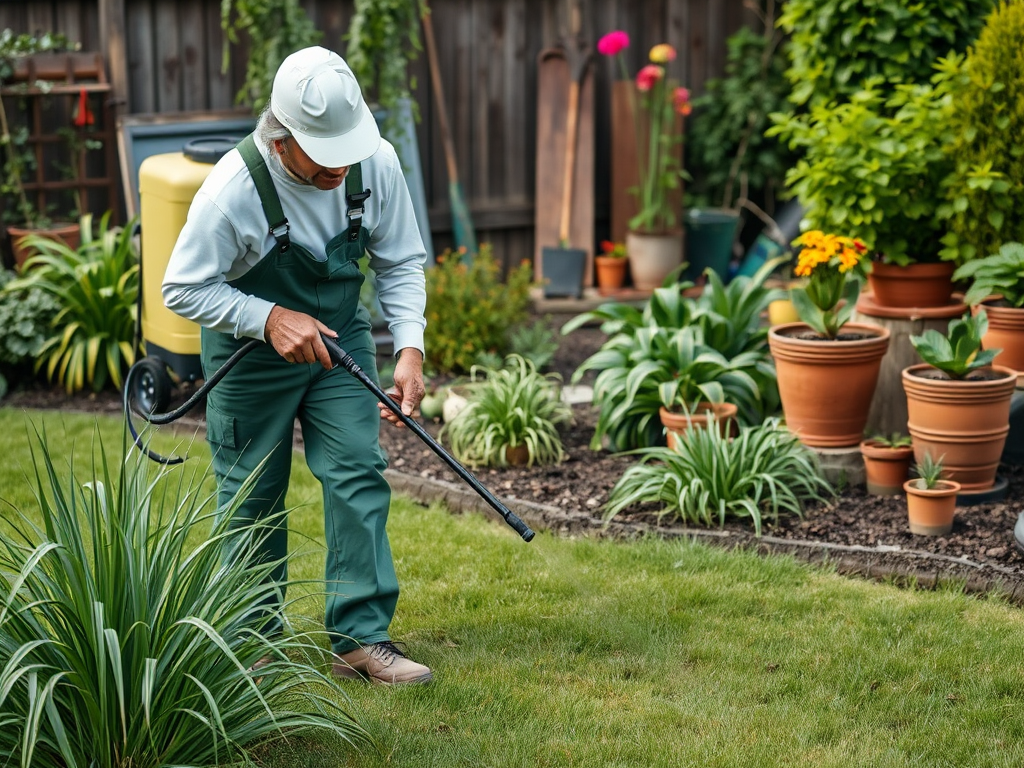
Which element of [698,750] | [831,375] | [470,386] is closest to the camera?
[698,750]

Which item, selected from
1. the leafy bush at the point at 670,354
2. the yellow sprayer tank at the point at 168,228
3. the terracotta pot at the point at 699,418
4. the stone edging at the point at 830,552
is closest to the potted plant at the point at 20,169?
the yellow sprayer tank at the point at 168,228

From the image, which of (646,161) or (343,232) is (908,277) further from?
(646,161)

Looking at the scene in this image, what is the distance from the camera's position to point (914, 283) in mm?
5363

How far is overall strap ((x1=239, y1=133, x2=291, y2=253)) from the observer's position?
3.30 meters

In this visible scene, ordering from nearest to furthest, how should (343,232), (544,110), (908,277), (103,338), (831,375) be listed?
(343,232) → (831,375) → (908,277) → (103,338) → (544,110)

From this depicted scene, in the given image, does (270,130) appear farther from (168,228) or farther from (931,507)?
(931,507)

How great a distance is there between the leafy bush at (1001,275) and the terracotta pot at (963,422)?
36cm

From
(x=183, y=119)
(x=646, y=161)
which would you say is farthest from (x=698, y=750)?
(x=646, y=161)

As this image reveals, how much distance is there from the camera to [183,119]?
754 centimetres

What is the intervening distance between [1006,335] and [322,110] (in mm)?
3068

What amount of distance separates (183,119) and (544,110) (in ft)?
8.00

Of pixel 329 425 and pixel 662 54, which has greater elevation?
pixel 662 54

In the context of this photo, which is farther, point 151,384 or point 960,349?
point 151,384

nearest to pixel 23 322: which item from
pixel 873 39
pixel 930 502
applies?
pixel 873 39
